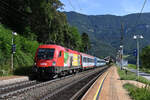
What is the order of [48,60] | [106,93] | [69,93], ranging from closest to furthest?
1. [106,93]
2. [69,93]
3. [48,60]

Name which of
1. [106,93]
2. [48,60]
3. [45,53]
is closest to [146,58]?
[45,53]

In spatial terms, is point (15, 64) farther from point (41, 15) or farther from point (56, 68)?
point (41, 15)

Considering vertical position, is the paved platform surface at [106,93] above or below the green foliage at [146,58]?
below

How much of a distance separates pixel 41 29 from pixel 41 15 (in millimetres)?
3041

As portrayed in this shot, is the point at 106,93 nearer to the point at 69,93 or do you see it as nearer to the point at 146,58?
the point at 69,93

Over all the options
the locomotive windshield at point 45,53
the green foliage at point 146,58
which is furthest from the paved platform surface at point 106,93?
the green foliage at point 146,58

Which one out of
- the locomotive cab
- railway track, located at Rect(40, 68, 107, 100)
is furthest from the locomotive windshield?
railway track, located at Rect(40, 68, 107, 100)

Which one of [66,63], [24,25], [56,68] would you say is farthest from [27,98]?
[24,25]

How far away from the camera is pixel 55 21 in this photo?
34.4 m

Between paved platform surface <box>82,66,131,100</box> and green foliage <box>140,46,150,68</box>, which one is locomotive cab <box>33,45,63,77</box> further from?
green foliage <box>140,46,150,68</box>

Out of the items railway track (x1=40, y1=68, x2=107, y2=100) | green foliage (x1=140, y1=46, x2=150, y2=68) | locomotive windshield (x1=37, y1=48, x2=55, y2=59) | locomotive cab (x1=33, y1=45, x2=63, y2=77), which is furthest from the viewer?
green foliage (x1=140, y1=46, x2=150, y2=68)

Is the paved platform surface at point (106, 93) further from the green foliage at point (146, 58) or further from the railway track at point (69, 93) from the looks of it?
the green foliage at point (146, 58)

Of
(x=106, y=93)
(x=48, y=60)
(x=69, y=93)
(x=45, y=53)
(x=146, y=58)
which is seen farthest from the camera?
(x=146, y=58)

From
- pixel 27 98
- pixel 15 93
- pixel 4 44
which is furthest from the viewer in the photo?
pixel 4 44
